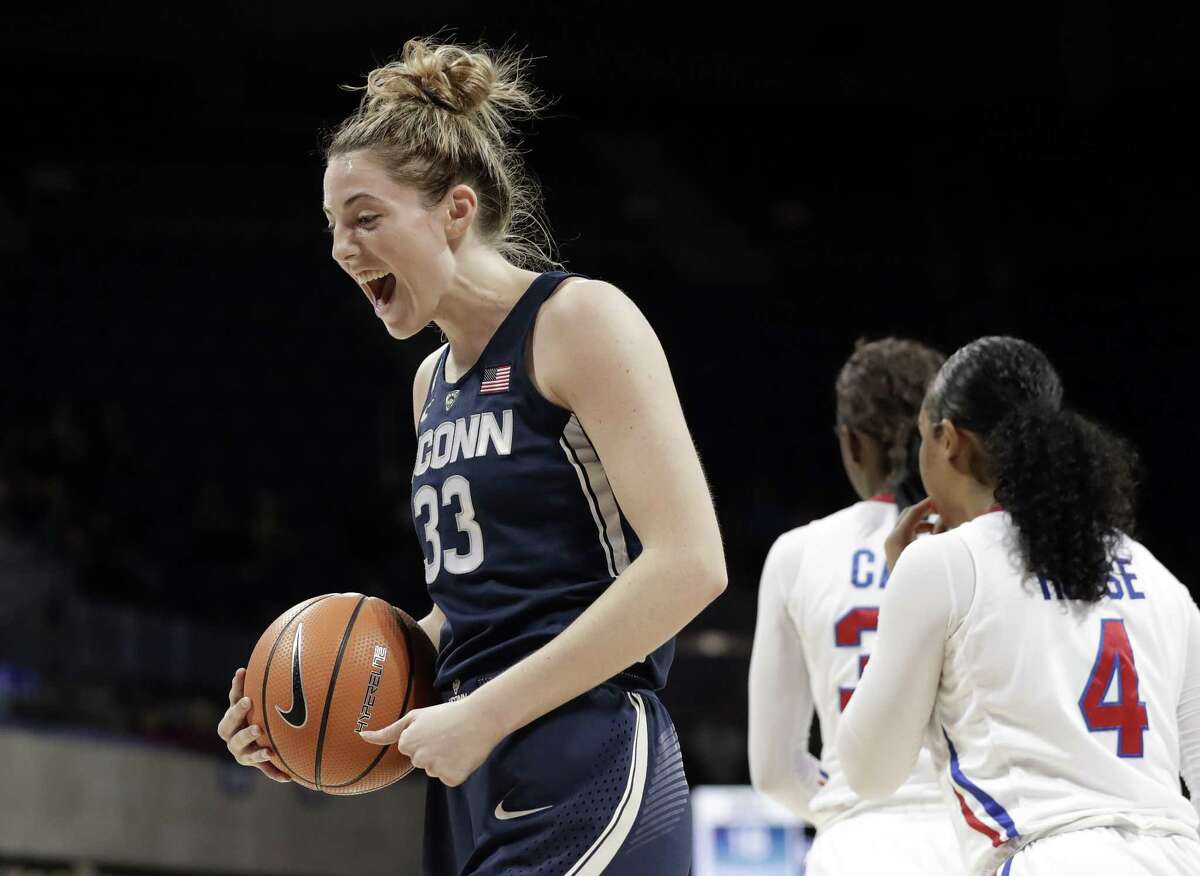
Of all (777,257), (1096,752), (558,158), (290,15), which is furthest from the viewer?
(777,257)

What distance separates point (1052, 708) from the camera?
2596 mm

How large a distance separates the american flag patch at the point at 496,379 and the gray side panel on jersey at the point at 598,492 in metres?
Answer: 0.13

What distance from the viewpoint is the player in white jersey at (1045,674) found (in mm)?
2584

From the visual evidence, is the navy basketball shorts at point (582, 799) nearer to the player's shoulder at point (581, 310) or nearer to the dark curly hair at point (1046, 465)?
the player's shoulder at point (581, 310)

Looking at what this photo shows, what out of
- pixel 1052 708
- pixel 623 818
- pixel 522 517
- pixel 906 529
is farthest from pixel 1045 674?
pixel 522 517

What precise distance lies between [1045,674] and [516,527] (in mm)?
980

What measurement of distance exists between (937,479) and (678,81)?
12.2m

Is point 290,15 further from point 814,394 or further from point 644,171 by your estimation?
point 814,394

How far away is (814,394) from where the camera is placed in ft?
54.4

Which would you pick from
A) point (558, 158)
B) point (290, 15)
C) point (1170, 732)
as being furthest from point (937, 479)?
point (558, 158)

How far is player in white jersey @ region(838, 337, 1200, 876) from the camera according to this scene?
2.58 metres

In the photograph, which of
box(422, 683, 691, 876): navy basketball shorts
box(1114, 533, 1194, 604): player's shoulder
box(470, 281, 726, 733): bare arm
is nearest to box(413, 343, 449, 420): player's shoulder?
box(470, 281, 726, 733): bare arm

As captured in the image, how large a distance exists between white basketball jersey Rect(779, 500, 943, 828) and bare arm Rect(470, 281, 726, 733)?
5.25ft

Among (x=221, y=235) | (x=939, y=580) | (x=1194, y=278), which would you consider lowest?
(x=939, y=580)
